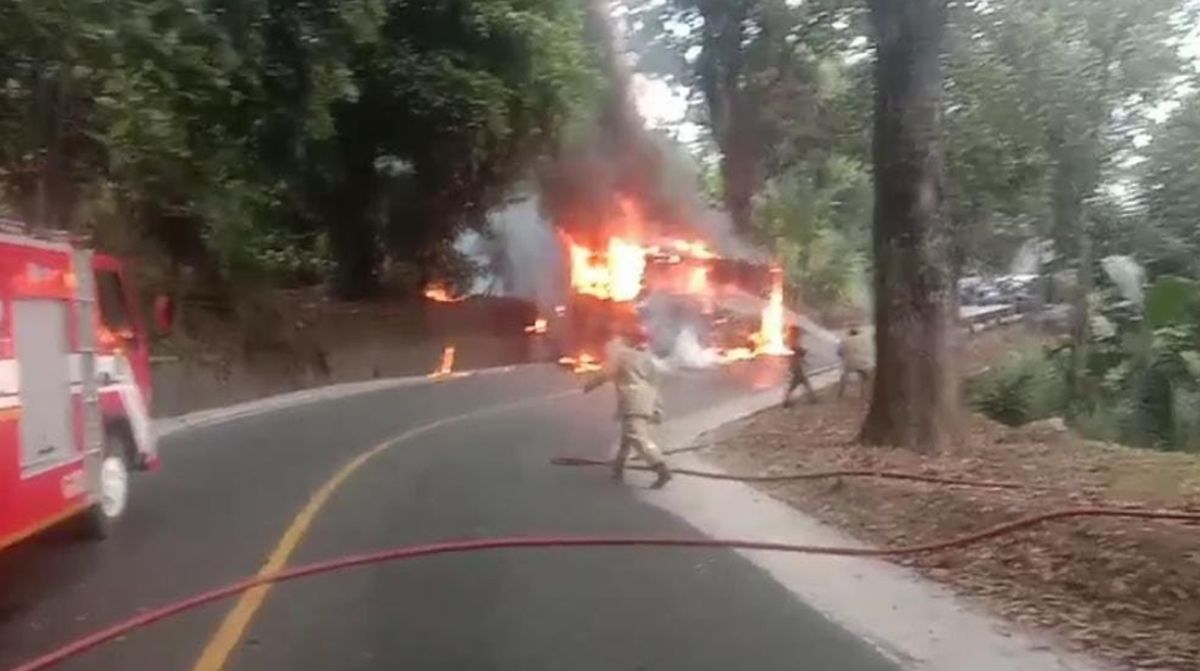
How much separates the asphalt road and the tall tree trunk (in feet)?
4.28

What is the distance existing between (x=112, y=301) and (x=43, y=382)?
266 cm

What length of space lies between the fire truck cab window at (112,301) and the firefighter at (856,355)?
6.14 m

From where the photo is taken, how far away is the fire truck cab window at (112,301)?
34.1 ft

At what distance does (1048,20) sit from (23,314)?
1031cm

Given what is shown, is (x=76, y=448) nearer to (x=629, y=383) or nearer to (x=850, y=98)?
(x=629, y=383)

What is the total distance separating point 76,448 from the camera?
8.74 m

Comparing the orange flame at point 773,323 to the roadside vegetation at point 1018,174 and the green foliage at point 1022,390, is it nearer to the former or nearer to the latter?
the roadside vegetation at point 1018,174

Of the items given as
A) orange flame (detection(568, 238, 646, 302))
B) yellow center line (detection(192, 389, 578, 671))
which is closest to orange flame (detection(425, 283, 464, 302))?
yellow center line (detection(192, 389, 578, 671))

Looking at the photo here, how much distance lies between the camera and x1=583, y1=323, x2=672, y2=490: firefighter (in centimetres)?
1090

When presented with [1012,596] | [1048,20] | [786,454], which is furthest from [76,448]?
[1048,20]

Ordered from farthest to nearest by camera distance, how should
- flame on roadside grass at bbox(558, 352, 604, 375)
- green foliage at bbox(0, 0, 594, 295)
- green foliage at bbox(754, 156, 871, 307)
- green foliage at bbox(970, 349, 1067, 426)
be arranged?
1. green foliage at bbox(970, 349, 1067, 426)
2. green foliage at bbox(754, 156, 871, 307)
3. green foliage at bbox(0, 0, 594, 295)
4. flame on roadside grass at bbox(558, 352, 604, 375)

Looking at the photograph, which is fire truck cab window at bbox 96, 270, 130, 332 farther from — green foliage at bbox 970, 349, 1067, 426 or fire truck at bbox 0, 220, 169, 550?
green foliage at bbox 970, 349, 1067, 426

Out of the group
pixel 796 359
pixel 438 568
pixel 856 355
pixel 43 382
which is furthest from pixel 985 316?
pixel 43 382

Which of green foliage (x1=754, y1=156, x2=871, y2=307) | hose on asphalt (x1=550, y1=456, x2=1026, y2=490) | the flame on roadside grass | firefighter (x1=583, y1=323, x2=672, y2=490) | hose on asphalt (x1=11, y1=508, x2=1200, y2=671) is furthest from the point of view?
green foliage (x1=754, y1=156, x2=871, y2=307)
